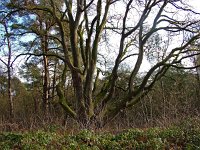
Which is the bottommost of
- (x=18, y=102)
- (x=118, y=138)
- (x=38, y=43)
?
(x=118, y=138)

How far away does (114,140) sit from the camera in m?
9.84

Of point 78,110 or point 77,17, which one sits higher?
point 77,17

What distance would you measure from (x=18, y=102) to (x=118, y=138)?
26.7m

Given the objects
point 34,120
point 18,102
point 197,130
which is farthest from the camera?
point 18,102

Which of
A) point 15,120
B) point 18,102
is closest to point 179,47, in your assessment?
point 15,120

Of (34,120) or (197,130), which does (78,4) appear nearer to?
(34,120)

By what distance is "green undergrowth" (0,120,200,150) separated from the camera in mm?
9055

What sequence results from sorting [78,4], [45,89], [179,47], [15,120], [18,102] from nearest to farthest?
[15,120]
[78,4]
[179,47]
[45,89]
[18,102]

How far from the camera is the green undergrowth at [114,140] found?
9.05m

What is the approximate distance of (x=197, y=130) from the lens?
995 centimetres

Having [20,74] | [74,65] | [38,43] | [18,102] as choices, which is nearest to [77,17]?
[74,65]

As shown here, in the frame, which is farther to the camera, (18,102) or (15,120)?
(18,102)

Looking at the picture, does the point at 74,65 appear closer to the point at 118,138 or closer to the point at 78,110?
the point at 78,110

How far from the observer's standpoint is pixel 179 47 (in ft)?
73.2
